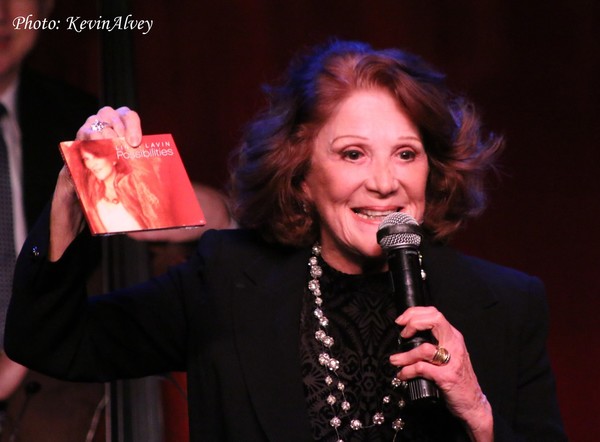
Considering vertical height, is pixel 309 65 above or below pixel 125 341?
above

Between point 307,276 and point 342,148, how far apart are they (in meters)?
0.30

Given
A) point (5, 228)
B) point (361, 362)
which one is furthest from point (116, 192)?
point (5, 228)

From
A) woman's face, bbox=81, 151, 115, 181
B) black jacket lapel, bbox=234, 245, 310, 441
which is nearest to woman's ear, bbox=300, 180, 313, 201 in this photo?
black jacket lapel, bbox=234, 245, 310, 441

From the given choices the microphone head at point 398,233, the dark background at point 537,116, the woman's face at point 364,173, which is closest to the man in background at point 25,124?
the dark background at point 537,116

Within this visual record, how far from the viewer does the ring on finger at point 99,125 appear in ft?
5.42

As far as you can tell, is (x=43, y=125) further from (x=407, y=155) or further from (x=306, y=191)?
(x=407, y=155)

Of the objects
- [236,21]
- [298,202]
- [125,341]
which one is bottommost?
[125,341]

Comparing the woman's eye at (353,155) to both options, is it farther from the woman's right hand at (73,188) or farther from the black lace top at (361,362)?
the woman's right hand at (73,188)

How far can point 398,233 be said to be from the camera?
1.66m

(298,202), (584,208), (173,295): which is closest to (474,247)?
(584,208)

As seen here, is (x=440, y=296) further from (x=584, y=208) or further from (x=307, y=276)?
(x=584, y=208)

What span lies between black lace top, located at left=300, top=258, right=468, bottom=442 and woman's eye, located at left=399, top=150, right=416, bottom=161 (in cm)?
27

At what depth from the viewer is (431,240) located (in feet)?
7.02

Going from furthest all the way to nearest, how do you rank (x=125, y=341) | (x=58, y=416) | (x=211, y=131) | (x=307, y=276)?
(x=211, y=131)
(x=58, y=416)
(x=307, y=276)
(x=125, y=341)
